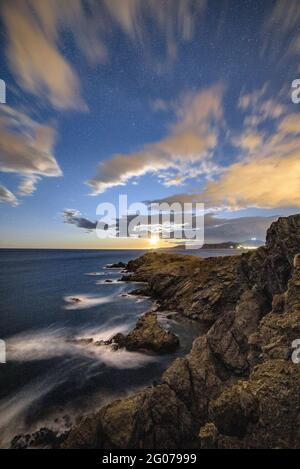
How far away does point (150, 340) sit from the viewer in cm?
2662

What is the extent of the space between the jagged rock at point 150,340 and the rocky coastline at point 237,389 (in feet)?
27.8

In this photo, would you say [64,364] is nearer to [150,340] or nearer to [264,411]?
[150,340]

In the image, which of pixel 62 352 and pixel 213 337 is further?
pixel 62 352

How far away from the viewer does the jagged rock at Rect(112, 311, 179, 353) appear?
26.3 meters

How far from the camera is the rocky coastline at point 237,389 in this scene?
973cm

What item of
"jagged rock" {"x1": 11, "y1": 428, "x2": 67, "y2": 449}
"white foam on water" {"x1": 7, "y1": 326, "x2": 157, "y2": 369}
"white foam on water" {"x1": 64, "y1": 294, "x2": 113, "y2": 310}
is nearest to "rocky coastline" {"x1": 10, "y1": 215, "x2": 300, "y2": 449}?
"jagged rock" {"x1": 11, "y1": 428, "x2": 67, "y2": 449}

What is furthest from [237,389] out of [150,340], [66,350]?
[66,350]

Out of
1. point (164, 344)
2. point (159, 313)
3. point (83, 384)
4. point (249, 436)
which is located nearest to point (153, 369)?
point (164, 344)

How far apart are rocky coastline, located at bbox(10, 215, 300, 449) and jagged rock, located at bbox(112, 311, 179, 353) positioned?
8481 mm

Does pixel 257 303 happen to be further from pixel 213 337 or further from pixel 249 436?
pixel 249 436

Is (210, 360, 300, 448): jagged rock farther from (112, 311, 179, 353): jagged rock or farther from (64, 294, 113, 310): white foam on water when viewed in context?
(64, 294, 113, 310): white foam on water
